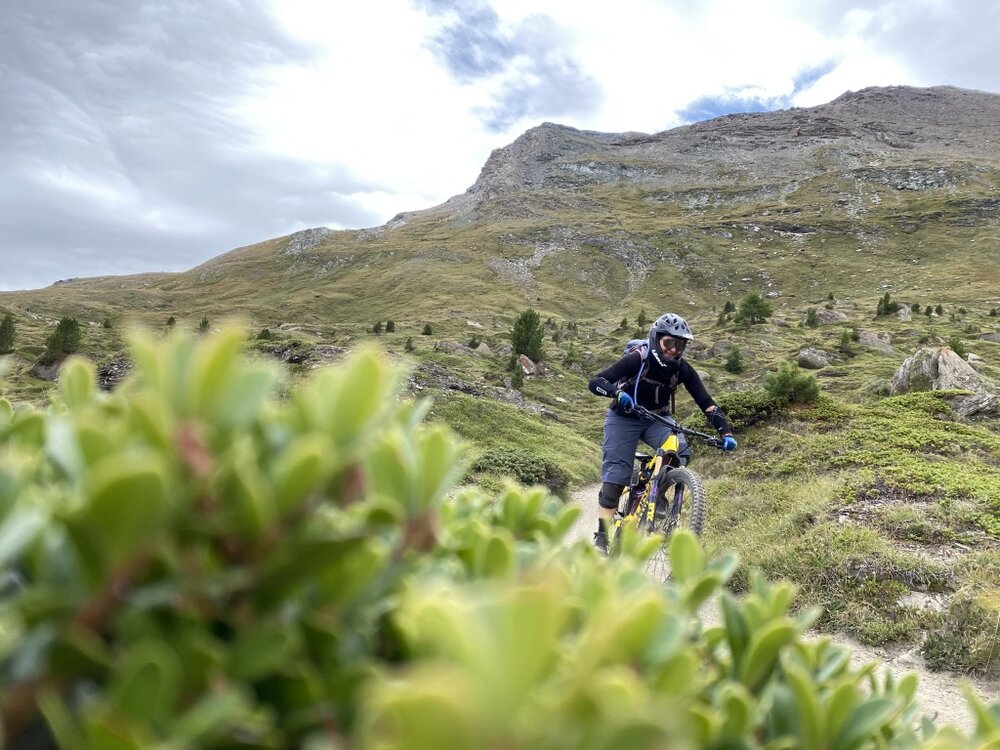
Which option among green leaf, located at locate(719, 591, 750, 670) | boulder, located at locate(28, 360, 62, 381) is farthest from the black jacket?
boulder, located at locate(28, 360, 62, 381)

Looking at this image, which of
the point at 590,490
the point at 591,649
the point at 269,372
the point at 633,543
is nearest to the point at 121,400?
the point at 269,372

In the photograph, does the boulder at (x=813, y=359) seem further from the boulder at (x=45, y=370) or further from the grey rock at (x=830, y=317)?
the boulder at (x=45, y=370)

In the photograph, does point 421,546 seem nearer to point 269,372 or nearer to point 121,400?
point 269,372

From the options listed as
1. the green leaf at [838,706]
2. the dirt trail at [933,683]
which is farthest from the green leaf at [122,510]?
the dirt trail at [933,683]

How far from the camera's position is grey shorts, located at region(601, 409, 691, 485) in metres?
7.46

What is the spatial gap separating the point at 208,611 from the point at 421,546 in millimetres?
319

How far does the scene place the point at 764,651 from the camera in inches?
43.7

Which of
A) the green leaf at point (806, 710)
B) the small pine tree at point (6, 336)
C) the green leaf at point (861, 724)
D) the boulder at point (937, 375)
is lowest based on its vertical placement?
the boulder at point (937, 375)

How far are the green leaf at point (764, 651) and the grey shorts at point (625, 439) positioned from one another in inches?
250

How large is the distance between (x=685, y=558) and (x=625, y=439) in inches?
248

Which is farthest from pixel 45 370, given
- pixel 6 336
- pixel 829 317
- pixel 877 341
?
pixel 829 317

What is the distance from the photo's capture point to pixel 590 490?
44.8ft

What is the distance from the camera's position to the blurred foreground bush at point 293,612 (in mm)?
488

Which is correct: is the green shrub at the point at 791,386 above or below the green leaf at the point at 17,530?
below
